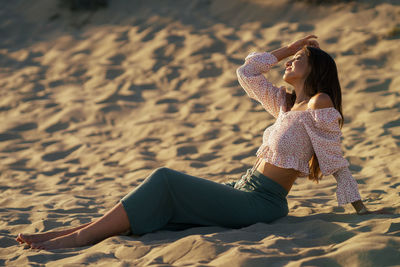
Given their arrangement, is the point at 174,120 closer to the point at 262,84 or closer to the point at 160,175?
the point at 262,84

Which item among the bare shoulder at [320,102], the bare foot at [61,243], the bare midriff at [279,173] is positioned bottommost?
the bare foot at [61,243]

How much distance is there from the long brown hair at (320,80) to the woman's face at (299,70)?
0.08 ft

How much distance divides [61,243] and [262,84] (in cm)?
163

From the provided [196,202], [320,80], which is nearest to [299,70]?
[320,80]

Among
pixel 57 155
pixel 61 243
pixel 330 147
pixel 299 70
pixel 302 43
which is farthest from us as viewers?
pixel 57 155

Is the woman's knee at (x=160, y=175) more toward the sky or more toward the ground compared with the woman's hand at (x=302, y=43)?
more toward the ground

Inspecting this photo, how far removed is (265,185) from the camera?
3.25 meters

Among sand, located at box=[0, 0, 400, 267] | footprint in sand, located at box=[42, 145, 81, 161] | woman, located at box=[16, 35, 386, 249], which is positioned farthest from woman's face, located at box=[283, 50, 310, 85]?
footprint in sand, located at box=[42, 145, 81, 161]

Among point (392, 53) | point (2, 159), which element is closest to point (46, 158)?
point (2, 159)

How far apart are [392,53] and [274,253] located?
5.11 m

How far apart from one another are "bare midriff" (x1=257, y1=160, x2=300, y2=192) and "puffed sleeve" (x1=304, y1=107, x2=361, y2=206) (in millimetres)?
188

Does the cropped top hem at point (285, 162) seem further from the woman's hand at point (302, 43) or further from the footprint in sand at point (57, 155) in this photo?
the footprint in sand at point (57, 155)

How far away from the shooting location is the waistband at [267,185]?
3252 mm

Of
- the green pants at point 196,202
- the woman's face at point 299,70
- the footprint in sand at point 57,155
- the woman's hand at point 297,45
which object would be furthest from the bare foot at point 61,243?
the footprint in sand at point 57,155
